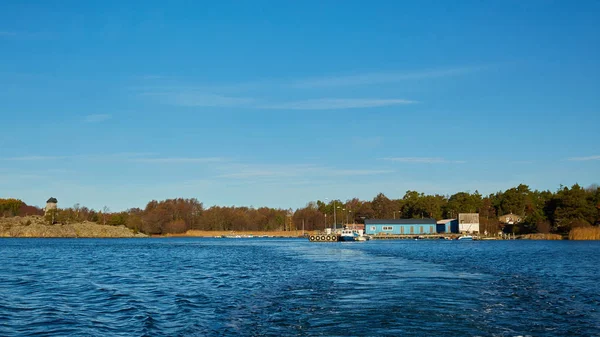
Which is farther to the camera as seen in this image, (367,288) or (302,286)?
(302,286)

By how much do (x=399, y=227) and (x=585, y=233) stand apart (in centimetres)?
6031

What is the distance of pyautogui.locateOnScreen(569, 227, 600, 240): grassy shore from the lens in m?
113

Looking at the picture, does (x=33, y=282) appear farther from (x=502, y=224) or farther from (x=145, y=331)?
(x=502, y=224)

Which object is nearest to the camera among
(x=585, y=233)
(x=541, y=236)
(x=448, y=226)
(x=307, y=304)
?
(x=307, y=304)

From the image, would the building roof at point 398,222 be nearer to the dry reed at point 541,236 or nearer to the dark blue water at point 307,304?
the dry reed at point 541,236

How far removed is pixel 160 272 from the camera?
43781 millimetres

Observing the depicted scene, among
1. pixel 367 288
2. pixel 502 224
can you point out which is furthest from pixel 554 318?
pixel 502 224

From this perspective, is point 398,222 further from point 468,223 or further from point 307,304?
point 307,304

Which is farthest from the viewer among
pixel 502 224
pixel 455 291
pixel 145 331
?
pixel 502 224

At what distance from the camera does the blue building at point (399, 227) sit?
546 feet

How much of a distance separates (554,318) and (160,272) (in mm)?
31090

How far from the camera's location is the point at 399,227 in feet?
550

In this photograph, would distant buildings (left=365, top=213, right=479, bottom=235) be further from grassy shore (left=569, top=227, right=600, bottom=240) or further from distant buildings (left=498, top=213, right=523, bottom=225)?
grassy shore (left=569, top=227, right=600, bottom=240)

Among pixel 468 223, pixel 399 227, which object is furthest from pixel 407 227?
pixel 468 223
